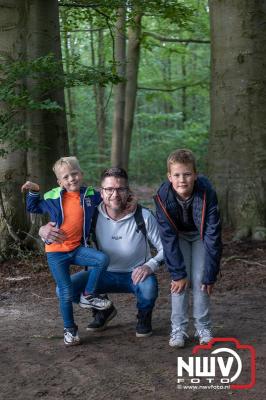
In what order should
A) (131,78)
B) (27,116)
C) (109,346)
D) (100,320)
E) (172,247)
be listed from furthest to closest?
(131,78), (27,116), (100,320), (109,346), (172,247)

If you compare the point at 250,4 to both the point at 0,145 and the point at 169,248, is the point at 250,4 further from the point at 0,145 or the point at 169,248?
the point at 169,248

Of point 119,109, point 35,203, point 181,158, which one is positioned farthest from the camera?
point 119,109

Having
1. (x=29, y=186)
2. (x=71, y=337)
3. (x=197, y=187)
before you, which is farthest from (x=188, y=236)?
(x=29, y=186)

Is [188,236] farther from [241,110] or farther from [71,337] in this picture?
[241,110]

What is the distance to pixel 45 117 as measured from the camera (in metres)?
7.87

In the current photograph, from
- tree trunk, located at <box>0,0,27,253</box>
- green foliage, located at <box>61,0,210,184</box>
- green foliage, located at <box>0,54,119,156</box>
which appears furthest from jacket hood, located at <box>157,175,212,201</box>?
green foliage, located at <box>61,0,210,184</box>

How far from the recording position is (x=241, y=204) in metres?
8.41

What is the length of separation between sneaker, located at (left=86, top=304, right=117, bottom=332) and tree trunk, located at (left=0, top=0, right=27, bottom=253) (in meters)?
3.02

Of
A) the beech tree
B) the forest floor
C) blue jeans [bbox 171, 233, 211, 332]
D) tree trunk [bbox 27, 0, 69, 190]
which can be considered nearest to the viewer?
the forest floor

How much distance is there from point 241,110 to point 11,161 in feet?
11.8

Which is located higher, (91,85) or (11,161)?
(91,85)

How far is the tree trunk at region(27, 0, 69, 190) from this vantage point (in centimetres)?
766
